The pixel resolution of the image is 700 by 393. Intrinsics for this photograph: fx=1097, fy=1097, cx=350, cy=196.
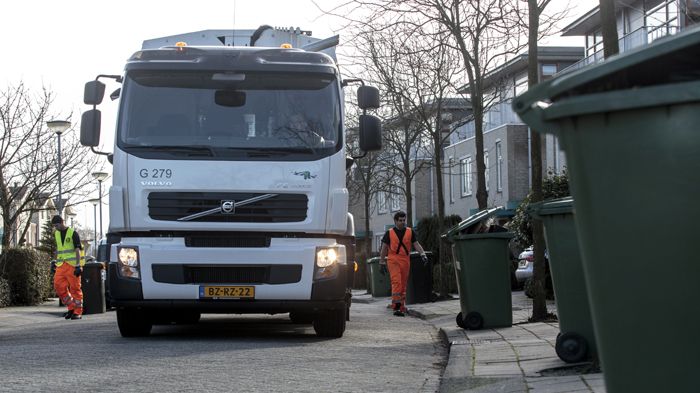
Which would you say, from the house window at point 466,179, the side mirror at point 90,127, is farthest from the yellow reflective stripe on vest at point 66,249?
the house window at point 466,179

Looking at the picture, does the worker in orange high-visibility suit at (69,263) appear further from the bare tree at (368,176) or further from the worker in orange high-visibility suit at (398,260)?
the bare tree at (368,176)

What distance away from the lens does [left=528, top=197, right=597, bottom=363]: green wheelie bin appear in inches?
301

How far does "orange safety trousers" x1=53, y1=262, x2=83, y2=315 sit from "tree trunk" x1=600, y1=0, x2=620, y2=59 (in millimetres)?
10470

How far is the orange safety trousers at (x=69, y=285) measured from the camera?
17.8 m

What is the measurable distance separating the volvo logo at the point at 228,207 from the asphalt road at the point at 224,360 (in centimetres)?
130

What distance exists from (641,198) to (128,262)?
337 inches

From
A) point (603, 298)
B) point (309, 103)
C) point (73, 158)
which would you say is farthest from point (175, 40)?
point (73, 158)

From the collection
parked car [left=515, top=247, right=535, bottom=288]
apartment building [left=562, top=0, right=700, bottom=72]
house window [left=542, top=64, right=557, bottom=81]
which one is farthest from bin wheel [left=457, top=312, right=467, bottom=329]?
house window [left=542, top=64, right=557, bottom=81]

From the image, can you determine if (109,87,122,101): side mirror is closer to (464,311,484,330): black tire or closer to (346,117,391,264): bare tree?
(464,311,484,330): black tire

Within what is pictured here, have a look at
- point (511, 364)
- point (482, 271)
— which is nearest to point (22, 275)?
point (482, 271)

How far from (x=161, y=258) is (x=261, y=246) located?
3.28 feet

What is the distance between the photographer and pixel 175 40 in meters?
13.2

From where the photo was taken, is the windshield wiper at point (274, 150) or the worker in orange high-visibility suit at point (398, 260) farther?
the worker in orange high-visibility suit at point (398, 260)

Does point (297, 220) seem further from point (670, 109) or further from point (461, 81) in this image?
point (461, 81)
